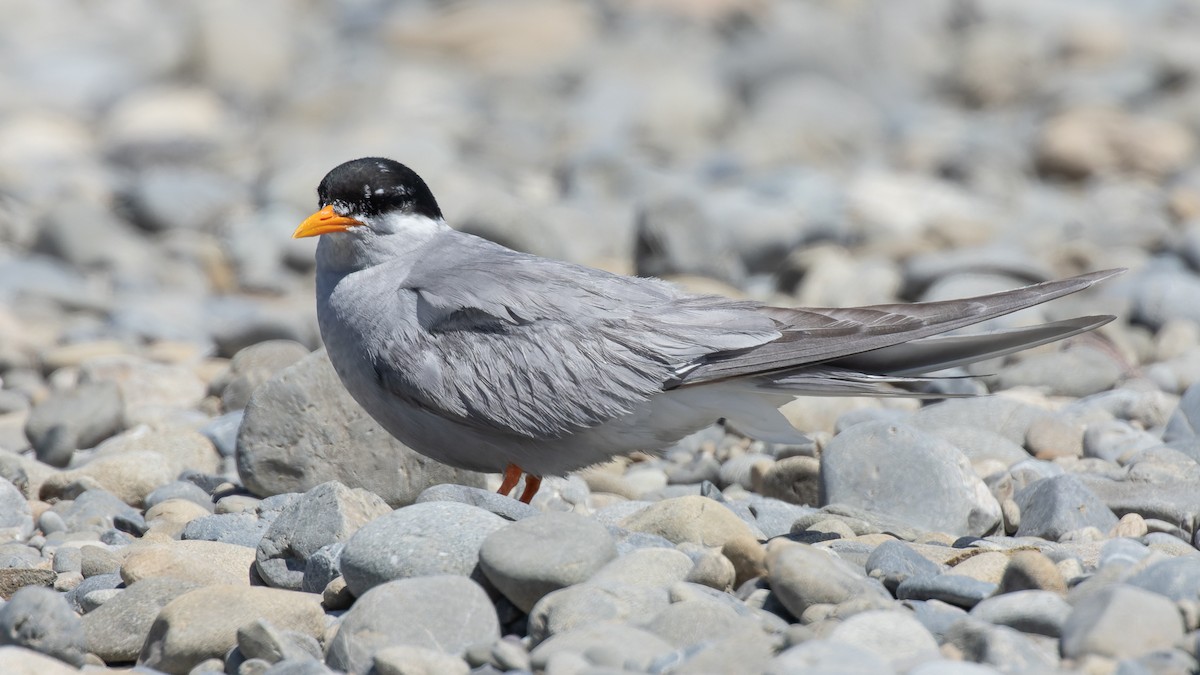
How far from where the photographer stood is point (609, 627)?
3.00 meters

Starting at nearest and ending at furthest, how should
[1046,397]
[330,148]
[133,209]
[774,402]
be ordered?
1. [774,402]
2. [1046,397]
3. [133,209]
4. [330,148]

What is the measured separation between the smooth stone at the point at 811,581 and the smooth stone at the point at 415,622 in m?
0.64

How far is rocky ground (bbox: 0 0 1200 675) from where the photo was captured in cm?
318

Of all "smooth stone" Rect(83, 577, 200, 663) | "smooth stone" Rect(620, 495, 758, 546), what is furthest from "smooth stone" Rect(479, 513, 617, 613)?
"smooth stone" Rect(83, 577, 200, 663)

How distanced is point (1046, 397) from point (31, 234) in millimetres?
6485

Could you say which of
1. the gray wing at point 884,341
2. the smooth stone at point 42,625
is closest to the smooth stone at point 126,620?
the smooth stone at point 42,625

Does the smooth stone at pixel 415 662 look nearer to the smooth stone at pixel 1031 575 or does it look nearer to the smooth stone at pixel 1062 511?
the smooth stone at pixel 1031 575

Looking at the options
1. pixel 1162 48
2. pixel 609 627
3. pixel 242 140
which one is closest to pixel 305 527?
pixel 609 627

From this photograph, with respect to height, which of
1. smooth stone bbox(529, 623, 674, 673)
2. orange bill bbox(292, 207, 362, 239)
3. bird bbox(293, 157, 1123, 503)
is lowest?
smooth stone bbox(529, 623, 674, 673)

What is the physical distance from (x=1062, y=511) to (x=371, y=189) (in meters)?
2.31

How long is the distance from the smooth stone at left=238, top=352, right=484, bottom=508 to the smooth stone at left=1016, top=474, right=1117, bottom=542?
5.78 feet

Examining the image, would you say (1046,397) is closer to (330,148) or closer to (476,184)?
(476,184)

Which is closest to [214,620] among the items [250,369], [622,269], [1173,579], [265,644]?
[265,644]

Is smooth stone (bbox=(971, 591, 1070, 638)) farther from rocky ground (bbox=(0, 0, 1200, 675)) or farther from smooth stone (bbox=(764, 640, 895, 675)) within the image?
smooth stone (bbox=(764, 640, 895, 675))
